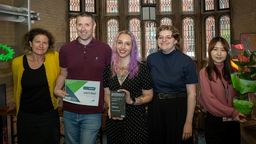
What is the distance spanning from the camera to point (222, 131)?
2.96 metres

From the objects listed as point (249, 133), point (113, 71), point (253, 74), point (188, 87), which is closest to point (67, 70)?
point (113, 71)

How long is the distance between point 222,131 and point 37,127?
67.7 inches

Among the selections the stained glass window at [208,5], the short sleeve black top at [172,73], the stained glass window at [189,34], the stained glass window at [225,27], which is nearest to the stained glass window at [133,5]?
the stained glass window at [189,34]

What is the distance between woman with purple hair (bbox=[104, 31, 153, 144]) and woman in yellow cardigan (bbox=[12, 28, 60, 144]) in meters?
0.63

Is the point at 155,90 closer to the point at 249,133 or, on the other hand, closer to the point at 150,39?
the point at 249,133

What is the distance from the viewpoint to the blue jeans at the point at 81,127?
2.87 metres

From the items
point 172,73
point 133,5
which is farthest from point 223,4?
point 172,73

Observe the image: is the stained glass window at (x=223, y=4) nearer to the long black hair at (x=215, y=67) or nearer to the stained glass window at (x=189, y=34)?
the stained glass window at (x=189, y=34)

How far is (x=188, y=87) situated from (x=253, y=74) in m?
0.57

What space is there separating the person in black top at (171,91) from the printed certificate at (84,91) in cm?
51

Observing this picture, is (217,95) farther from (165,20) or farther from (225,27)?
(165,20)

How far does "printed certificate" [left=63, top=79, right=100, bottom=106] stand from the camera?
2.82 m

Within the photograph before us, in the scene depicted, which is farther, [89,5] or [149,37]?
[149,37]

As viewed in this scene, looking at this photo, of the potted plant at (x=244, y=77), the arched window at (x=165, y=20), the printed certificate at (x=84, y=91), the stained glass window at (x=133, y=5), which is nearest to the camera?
the potted plant at (x=244, y=77)
